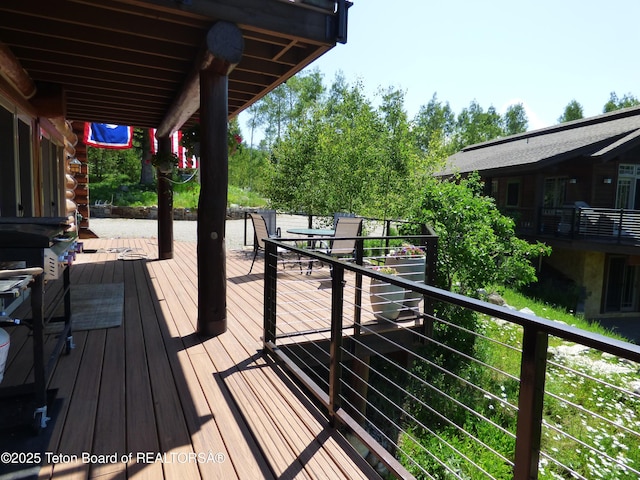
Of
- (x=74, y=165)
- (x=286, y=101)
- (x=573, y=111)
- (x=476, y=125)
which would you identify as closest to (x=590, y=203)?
(x=74, y=165)

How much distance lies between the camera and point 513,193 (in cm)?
1609

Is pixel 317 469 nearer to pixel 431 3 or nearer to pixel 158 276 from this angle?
pixel 158 276

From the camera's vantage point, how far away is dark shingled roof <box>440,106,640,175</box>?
488 inches

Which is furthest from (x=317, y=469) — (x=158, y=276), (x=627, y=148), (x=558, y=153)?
(x=627, y=148)

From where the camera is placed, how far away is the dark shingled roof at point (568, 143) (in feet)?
40.7

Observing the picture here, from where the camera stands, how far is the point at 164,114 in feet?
21.2

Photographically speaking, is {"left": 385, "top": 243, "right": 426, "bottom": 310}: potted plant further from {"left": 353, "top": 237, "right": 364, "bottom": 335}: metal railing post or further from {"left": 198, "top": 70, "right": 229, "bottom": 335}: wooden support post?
{"left": 198, "top": 70, "right": 229, "bottom": 335}: wooden support post

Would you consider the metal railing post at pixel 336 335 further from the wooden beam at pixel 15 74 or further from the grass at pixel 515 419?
the wooden beam at pixel 15 74

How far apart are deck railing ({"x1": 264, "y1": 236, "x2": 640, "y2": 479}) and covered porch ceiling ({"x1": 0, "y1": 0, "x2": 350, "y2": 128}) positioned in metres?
1.68

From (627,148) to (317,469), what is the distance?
14.3 meters

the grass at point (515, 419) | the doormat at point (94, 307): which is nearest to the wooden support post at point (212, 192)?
the doormat at point (94, 307)

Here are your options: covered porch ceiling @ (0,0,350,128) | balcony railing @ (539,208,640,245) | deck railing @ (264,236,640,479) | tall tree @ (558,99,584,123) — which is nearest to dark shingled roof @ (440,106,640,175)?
balcony railing @ (539,208,640,245)

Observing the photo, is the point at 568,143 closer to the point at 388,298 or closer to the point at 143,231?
the point at 388,298

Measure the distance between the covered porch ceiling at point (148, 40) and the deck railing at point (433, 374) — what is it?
1675mm
